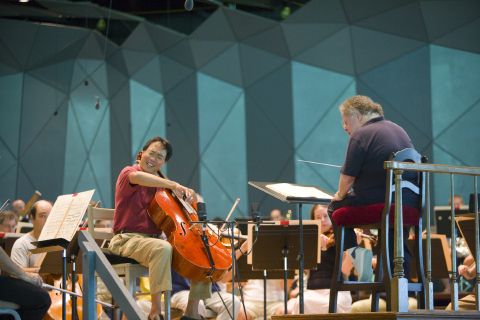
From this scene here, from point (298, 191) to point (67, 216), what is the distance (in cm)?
166

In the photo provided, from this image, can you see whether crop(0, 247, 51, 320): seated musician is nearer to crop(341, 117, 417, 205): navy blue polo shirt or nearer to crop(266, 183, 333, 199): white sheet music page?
crop(266, 183, 333, 199): white sheet music page

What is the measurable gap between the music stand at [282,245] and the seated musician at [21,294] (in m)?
1.88

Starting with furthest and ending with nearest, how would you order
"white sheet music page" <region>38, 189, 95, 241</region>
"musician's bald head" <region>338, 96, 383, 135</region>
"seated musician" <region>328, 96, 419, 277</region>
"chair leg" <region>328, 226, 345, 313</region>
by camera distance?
"white sheet music page" <region>38, 189, 95, 241</region> → "musician's bald head" <region>338, 96, 383, 135</region> → "chair leg" <region>328, 226, 345, 313</region> → "seated musician" <region>328, 96, 419, 277</region>

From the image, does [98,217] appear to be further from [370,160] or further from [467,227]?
[467,227]

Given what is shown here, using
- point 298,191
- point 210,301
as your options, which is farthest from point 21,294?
point 210,301

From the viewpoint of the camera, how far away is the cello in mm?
5828

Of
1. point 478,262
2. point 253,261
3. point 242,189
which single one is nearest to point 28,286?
point 253,261

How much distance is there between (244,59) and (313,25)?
138 centimetres

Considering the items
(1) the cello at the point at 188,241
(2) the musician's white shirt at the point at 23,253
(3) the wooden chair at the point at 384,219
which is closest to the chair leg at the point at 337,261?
(3) the wooden chair at the point at 384,219

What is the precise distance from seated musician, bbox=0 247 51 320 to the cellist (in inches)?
36.5

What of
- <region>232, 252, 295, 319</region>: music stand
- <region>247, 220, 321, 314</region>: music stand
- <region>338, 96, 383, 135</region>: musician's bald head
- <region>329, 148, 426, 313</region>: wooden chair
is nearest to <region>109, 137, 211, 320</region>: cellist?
<region>247, 220, 321, 314</region>: music stand

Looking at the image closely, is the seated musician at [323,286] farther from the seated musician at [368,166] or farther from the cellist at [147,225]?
the seated musician at [368,166]

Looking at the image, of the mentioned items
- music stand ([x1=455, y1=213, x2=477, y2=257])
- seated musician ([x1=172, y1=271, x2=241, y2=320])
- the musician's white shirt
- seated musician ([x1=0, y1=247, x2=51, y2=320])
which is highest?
music stand ([x1=455, y1=213, x2=477, y2=257])

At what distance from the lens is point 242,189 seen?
1445 cm
